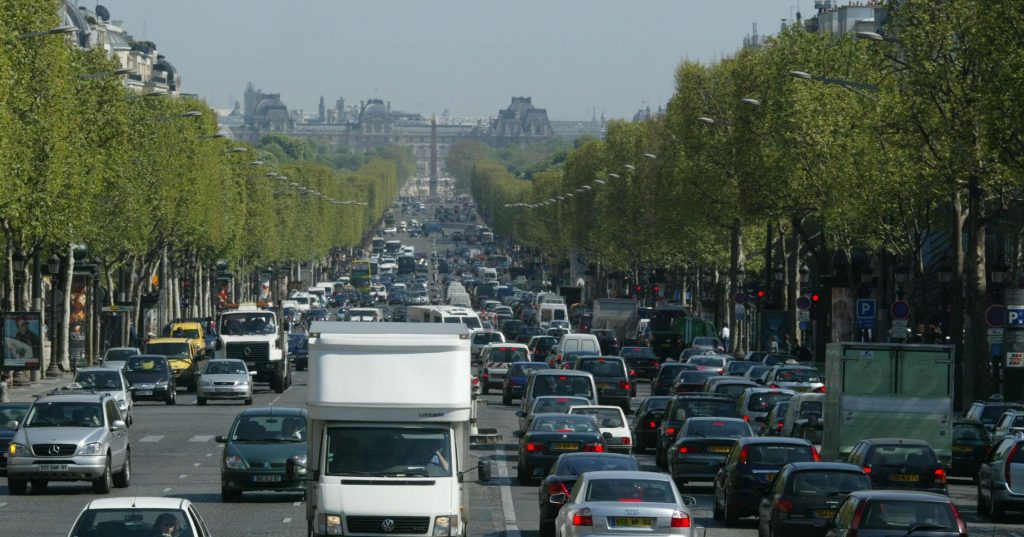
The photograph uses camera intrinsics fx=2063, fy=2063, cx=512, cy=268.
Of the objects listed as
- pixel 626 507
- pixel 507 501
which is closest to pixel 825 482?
pixel 626 507

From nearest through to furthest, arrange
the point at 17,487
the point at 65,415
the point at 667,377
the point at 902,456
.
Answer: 1. the point at 902,456
2. the point at 17,487
3. the point at 65,415
4. the point at 667,377

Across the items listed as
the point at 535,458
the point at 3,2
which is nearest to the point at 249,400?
the point at 3,2

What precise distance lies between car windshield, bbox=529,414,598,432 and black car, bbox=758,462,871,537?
9.88 m

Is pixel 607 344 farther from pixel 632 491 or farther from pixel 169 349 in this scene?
pixel 632 491

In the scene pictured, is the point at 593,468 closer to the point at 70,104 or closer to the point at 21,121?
the point at 21,121

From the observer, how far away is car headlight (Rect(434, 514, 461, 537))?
22859mm

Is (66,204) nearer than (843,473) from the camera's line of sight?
No

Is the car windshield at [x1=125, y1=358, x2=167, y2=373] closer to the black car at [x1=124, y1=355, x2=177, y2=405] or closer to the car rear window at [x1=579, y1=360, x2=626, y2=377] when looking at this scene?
the black car at [x1=124, y1=355, x2=177, y2=405]

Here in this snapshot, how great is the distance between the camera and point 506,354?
69.1 metres

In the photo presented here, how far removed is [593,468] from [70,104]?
38196 mm

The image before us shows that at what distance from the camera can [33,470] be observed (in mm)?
33875

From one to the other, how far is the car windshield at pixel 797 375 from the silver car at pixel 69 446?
2414 cm

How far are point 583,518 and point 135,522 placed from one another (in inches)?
247

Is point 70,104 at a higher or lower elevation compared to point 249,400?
higher
